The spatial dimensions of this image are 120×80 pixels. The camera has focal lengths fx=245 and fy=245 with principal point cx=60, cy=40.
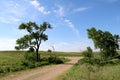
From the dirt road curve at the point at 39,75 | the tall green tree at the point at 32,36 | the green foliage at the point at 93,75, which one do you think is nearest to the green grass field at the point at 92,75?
the green foliage at the point at 93,75

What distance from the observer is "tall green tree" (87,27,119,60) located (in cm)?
6081

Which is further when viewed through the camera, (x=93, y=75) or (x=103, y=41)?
(x=103, y=41)

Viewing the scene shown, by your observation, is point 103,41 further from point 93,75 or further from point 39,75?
point 93,75

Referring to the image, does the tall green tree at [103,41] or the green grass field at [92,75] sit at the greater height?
the tall green tree at [103,41]

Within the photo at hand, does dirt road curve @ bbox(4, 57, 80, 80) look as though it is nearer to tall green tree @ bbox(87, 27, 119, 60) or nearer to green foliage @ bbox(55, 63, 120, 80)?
green foliage @ bbox(55, 63, 120, 80)

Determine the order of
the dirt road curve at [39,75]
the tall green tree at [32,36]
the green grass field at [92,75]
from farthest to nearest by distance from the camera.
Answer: the tall green tree at [32,36], the dirt road curve at [39,75], the green grass field at [92,75]

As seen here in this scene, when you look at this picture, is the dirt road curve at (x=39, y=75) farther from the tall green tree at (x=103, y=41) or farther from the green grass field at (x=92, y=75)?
the tall green tree at (x=103, y=41)

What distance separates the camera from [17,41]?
5512cm

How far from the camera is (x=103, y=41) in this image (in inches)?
2408

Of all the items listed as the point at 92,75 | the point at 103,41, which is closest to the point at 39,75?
the point at 92,75

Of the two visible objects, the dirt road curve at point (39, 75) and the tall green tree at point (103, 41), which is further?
the tall green tree at point (103, 41)

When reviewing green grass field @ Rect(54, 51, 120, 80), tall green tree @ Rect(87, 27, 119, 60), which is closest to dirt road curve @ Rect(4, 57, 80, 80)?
green grass field @ Rect(54, 51, 120, 80)

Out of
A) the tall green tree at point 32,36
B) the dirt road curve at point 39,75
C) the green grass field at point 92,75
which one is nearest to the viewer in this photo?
the green grass field at point 92,75

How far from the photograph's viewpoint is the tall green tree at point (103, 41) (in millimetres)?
60812
